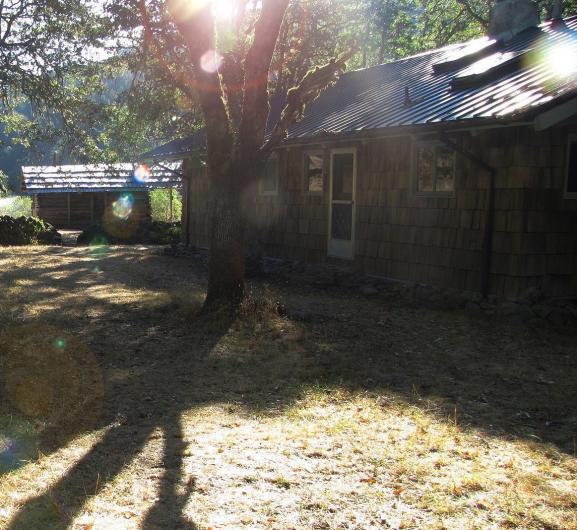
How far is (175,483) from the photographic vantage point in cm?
379

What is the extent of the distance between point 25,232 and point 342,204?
13.4 meters

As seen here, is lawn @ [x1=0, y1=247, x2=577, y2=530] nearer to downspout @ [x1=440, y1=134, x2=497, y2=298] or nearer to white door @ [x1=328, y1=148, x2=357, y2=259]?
downspout @ [x1=440, y1=134, x2=497, y2=298]

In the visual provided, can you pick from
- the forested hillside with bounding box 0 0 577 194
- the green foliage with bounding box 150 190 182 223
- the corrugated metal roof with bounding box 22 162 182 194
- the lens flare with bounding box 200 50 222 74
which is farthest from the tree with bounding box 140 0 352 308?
the green foliage with bounding box 150 190 182 223

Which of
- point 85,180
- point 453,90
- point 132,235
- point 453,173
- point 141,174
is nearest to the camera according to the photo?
point 453,173

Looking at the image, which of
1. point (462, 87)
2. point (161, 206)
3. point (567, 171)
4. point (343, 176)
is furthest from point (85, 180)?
point (567, 171)

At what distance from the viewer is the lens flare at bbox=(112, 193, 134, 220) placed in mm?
31859

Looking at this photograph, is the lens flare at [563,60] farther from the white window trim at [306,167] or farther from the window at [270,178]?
the window at [270,178]

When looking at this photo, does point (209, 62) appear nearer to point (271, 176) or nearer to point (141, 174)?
point (271, 176)

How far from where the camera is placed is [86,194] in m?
32.2

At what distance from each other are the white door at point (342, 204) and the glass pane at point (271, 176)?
2353 mm

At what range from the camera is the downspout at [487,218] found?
31.4 feet

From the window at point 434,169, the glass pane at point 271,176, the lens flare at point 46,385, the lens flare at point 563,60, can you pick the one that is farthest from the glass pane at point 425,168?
the lens flare at point 46,385

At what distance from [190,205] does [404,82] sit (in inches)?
343

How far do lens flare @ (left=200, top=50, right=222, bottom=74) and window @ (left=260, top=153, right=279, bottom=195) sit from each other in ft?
22.6
